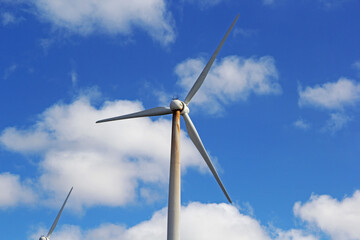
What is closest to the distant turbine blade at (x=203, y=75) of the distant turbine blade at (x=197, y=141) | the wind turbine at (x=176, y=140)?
the wind turbine at (x=176, y=140)

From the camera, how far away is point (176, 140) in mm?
42906

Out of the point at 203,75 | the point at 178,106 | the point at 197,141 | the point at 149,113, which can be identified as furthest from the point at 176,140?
the point at 203,75

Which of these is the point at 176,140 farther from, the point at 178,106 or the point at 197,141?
the point at 178,106

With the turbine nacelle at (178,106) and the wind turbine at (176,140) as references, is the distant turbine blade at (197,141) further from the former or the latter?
the turbine nacelle at (178,106)

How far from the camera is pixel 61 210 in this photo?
85.1m

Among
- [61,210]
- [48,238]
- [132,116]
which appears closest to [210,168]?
[132,116]

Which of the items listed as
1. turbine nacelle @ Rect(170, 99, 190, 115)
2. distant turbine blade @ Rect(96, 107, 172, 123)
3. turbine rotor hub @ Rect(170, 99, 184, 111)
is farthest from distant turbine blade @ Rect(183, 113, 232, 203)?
distant turbine blade @ Rect(96, 107, 172, 123)

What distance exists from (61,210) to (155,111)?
45.9m

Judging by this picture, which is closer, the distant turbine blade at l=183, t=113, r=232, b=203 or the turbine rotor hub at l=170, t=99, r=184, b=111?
the distant turbine blade at l=183, t=113, r=232, b=203

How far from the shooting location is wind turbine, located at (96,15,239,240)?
39678 millimetres

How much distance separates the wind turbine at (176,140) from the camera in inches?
1562

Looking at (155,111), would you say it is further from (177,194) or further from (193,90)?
(177,194)

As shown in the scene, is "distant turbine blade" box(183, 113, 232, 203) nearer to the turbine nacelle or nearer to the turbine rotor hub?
the turbine nacelle

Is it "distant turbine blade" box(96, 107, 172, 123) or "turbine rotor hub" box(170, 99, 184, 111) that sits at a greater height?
"distant turbine blade" box(96, 107, 172, 123)
